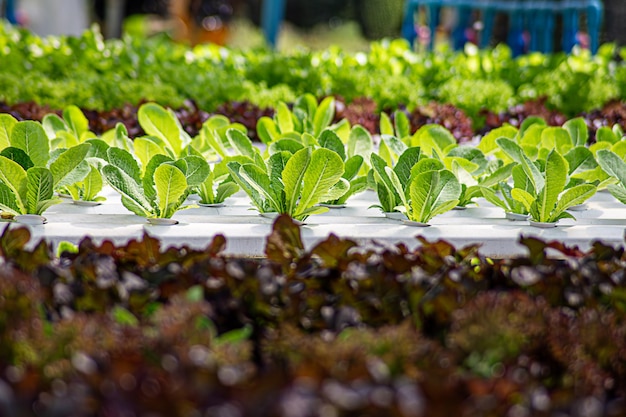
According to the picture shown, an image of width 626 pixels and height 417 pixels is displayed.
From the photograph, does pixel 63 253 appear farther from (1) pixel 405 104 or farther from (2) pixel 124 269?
(1) pixel 405 104

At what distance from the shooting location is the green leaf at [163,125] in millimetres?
2820

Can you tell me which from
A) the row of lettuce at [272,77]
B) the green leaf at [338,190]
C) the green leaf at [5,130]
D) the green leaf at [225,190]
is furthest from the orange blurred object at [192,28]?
the green leaf at [338,190]

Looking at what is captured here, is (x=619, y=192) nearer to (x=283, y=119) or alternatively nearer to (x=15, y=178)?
(x=283, y=119)

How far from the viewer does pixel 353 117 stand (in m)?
4.02

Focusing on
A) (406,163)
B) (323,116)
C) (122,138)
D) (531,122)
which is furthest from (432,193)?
(531,122)

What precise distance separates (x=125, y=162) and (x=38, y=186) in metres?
0.26

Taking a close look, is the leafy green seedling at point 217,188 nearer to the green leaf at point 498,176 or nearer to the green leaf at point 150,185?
the green leaf at point 150,185

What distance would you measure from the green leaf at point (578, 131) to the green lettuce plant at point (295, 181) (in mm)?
1218

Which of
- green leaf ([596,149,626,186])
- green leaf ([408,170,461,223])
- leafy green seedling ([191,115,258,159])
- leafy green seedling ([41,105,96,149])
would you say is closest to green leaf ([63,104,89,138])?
leafy green seedling ([41,105,96,149])

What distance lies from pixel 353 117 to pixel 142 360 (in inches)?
123

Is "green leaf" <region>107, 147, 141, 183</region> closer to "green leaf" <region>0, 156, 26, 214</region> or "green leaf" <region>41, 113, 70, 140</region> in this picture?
"green leaf" <region>0, 156, 26, 214</region>

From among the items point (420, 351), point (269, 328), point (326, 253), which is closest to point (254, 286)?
point (269, 328)

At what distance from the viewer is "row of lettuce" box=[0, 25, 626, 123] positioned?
4316 millimetres

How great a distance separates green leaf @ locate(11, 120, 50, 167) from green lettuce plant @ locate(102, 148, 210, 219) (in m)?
0.20
